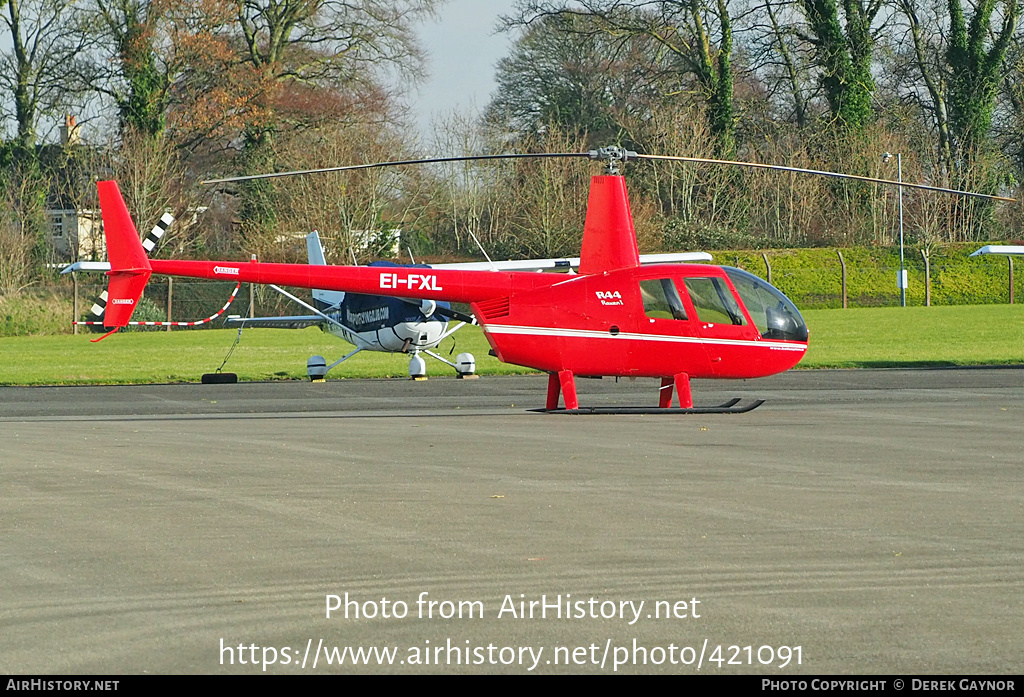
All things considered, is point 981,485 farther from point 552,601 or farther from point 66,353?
point 66,353

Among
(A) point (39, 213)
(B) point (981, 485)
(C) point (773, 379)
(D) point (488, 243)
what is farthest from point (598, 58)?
(B) point (981, 485)

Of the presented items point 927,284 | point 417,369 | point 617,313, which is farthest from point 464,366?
point 927,284

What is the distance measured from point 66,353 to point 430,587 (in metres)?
29.7

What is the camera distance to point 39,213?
5400 cm

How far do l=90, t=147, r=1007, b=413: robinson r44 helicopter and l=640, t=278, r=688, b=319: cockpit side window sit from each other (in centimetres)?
1

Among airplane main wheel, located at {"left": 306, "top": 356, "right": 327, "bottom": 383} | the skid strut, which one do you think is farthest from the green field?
the skid strut

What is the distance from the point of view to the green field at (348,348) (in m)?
26.3

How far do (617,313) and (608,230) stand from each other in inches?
43.1

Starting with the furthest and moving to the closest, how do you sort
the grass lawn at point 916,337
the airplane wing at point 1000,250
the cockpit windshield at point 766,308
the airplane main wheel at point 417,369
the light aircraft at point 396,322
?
the grass lawn at point 916,337, the airplane wing at point 1000,250, the airplane main wheel at point 417,369, the light aircraft at point 396,322, the cockpit windshield at point 766,308

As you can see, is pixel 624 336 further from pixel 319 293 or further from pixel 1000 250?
pixel 1000 250

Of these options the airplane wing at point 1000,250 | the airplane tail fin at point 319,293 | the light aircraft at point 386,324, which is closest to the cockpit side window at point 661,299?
the light aircraft at point 386,324

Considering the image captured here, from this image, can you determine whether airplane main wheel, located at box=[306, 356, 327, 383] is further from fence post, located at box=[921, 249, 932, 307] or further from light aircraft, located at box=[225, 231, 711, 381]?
fence post, located at box=[921, 249, 932, 307]

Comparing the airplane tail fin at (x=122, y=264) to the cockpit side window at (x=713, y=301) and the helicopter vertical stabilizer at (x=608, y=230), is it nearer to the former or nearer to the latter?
the helicopter vertical stabilizer at (x=608, y=230)

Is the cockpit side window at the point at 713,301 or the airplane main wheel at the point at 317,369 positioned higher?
the cockpit side window at the point at 713,301
